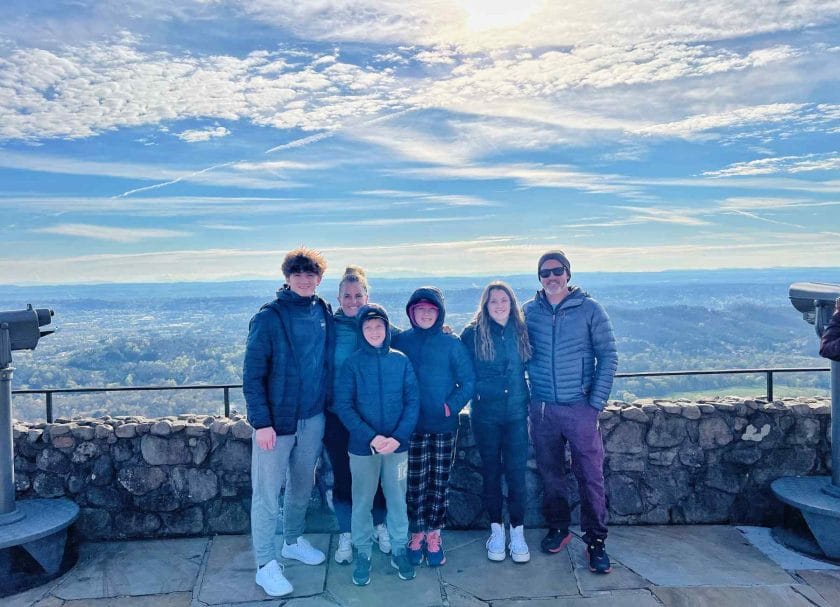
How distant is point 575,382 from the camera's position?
14.3ft

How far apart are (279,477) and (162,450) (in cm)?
151

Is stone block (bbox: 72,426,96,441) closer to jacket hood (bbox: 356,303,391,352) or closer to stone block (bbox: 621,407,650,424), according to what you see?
jacket hood (bbox: 356,303,391,352)

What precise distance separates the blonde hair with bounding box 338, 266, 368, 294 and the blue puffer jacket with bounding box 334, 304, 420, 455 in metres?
0.34

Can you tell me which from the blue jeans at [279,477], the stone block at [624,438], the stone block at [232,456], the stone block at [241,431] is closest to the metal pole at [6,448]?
the stone block at [232,456]

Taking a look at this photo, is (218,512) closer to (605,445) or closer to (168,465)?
(168,465)

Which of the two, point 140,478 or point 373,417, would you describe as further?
point 140,478

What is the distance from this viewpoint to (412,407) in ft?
13.5

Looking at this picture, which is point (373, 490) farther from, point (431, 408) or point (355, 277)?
point (355, 277)

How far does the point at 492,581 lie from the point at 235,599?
1672mm

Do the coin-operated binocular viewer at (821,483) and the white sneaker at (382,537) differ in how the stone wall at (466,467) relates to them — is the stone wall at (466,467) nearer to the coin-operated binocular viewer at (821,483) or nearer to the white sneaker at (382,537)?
the coin-operated binocular viewer at (821,483)

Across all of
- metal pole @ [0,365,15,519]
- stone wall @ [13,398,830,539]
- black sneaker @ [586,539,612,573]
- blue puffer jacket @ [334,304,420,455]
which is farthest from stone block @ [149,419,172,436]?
black sneaker @ [586,539,612,573]

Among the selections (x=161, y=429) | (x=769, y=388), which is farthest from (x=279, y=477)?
(x=769, y=388)

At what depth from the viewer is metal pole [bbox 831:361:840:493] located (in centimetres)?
474

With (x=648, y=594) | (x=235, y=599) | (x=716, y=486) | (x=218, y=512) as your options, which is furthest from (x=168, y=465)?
(x=716, y=486)
